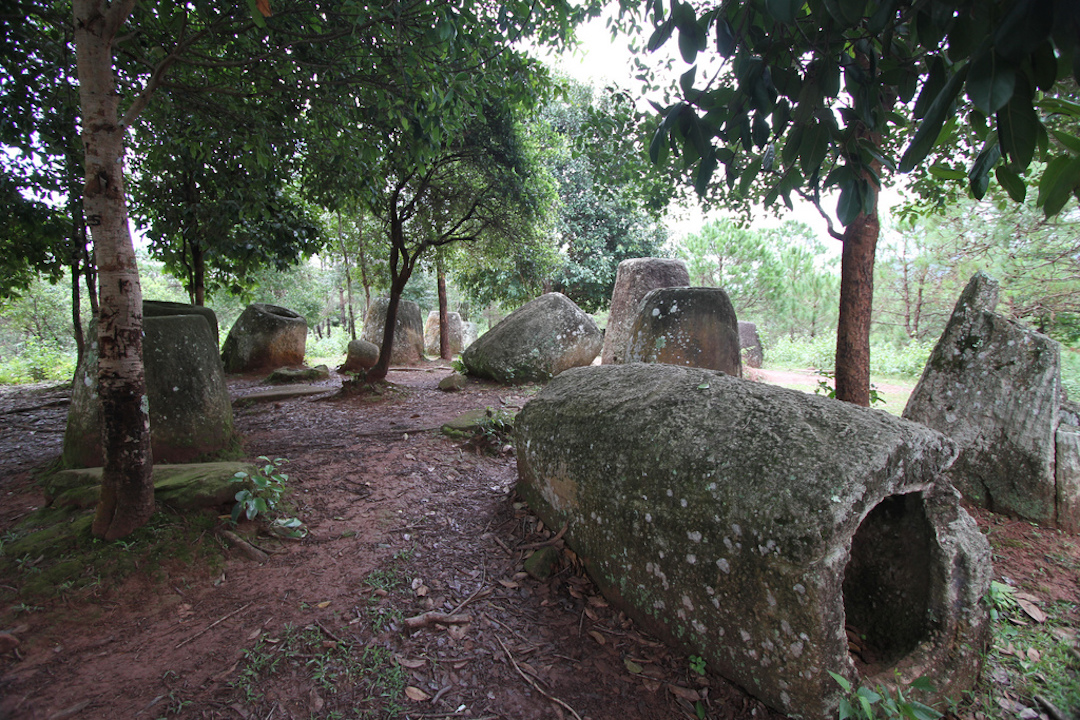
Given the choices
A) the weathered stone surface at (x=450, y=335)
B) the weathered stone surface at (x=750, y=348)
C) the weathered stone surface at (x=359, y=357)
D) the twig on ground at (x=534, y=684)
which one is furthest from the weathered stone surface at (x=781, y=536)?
the weathered stone surface at (x=450, y=335)

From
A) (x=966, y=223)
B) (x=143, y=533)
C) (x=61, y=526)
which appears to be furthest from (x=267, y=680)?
(x=966, y=223)

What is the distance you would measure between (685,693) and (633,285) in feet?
22.9

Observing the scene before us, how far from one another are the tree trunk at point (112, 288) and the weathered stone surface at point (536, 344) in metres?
5.16

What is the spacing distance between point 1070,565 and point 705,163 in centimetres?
352

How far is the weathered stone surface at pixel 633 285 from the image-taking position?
26.5 ft

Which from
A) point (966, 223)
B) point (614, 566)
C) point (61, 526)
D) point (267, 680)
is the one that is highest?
point (966, 223)

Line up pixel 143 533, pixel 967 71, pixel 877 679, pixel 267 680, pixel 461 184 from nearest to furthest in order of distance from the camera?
pixel 967 71
pixel 877 679
pixel 267 680
pixel 143 533
pixel 461 184

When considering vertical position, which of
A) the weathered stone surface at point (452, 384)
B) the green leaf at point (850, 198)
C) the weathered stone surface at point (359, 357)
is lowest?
the weathered stone surface at point (452, 384)

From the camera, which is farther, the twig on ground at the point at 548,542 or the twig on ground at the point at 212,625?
the twig on ground at the point at 548,542

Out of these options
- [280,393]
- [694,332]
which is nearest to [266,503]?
[280,393]

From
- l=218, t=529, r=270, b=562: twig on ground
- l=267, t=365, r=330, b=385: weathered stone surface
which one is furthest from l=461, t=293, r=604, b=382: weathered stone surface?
l=218, t=529, r=270, b=562: twig on ground

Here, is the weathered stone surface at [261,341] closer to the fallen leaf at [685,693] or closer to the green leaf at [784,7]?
the fallen leaf at [685,693]

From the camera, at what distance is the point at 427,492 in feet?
11.2

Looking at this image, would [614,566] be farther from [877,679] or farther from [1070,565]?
[1070,565]
